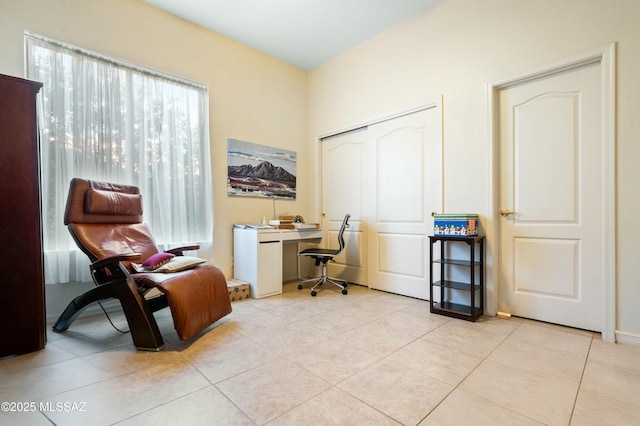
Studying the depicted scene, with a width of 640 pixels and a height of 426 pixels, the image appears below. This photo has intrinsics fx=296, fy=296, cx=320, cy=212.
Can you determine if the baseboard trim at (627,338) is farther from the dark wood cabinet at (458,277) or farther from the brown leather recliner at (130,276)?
the brown leather recliner at (130,276)

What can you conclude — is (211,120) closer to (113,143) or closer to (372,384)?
(113,143)

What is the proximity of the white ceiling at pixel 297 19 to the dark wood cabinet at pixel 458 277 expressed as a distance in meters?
2.51

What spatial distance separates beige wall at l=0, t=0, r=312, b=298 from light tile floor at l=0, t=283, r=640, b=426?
51.6 inches

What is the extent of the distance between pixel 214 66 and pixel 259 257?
2.39 m

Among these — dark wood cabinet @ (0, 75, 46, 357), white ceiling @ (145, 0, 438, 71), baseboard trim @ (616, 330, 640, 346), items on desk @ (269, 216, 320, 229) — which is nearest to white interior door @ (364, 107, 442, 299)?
items on desk @ (269, 216, 320, 229)

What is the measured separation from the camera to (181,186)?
3.29 metres

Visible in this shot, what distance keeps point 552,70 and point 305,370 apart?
298 cm

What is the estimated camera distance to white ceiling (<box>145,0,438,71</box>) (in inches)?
122

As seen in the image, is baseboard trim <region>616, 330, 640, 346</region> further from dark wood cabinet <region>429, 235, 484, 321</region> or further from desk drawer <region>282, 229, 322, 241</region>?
desk drawer <region>282, 229, 322, 241</region>

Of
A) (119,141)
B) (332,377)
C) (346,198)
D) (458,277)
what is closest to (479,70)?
(458,277)

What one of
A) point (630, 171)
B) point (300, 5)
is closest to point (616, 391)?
point (630, 171)

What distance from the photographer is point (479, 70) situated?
9.20ft

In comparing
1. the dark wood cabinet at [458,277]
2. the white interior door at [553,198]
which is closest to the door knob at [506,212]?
the white interior door at [553,198]

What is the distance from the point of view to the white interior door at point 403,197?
3203 mm
